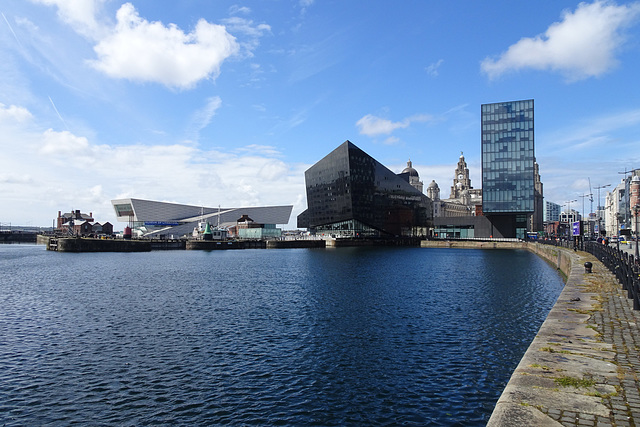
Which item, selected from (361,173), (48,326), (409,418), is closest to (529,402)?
(409,418)

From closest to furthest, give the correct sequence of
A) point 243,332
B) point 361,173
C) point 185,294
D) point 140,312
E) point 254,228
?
point 243,332 → point 140,312 → point 185,294 → point 361,173 → point 254,228

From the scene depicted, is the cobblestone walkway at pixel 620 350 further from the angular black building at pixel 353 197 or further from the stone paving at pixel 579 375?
the angular black building at pixel 353 197

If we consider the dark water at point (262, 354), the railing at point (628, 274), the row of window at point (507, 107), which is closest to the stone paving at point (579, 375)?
the railing at point (628, 274)

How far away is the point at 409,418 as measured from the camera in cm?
1227

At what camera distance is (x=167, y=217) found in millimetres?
183875

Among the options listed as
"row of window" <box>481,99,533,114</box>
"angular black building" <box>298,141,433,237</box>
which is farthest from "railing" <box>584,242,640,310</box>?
"row of window" <box>481,99,533,114</box>

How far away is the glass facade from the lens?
404 feet

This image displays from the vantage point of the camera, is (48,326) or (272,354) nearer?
(272,354)

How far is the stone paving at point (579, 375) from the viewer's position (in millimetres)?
8422

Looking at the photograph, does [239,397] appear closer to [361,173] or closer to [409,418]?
[409,418]

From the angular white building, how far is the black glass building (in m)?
97.9

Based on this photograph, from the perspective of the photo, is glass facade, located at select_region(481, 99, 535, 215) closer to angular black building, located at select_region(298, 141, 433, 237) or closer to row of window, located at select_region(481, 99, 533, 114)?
row of window, located at select_region(481, 99, 533, 114)

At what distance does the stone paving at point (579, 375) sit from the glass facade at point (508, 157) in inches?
4536

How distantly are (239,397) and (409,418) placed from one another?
5.47 metres
